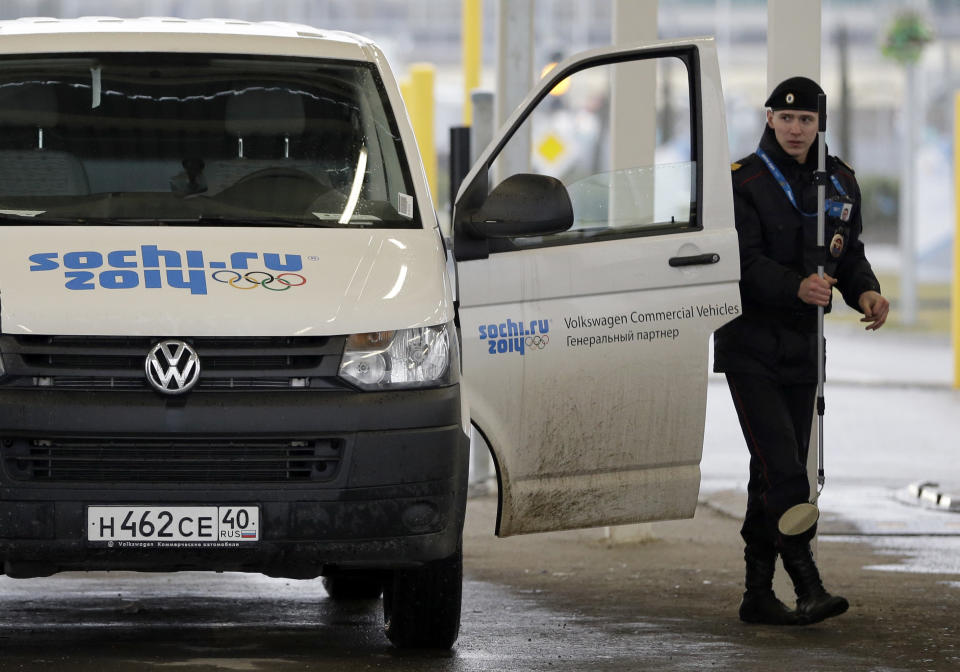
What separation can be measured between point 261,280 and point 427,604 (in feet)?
4.50

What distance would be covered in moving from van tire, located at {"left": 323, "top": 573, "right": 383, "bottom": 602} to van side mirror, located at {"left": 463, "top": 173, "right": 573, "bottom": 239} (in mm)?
2132

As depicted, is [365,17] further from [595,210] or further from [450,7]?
[595,210]

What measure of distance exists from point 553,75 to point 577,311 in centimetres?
84

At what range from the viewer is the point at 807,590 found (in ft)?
24.0

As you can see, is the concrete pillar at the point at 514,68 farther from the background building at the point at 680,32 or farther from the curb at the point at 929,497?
the background building at the point at 680,32

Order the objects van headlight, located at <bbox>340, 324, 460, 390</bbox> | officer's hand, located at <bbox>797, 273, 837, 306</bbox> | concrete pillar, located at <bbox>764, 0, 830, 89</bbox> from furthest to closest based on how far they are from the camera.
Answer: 1. concrete pillar, located at <bbox>764, 0, 830, 89</bbox>
2. officer's hand, located at <bbox>797, 273, 837, 306</bbox>
3. van headlight, located at <bbox>340, 324, 460, 390</bbox>

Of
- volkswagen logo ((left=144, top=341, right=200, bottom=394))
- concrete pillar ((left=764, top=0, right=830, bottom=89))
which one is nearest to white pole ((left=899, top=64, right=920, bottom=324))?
concrete pillar ((left=764, top=0, right=830, bottom=89))

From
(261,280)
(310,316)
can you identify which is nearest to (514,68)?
(261,280)

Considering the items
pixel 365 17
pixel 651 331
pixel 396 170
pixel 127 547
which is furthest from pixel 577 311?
pixel 365 17

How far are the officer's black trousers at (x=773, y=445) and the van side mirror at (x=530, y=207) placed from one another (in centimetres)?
121

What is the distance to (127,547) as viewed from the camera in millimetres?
5707

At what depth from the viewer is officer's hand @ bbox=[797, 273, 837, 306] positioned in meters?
7.14

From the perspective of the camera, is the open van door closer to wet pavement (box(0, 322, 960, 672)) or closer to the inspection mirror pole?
the inspection mirror pole

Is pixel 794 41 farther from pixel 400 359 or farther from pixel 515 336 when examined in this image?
pixel 400 359
